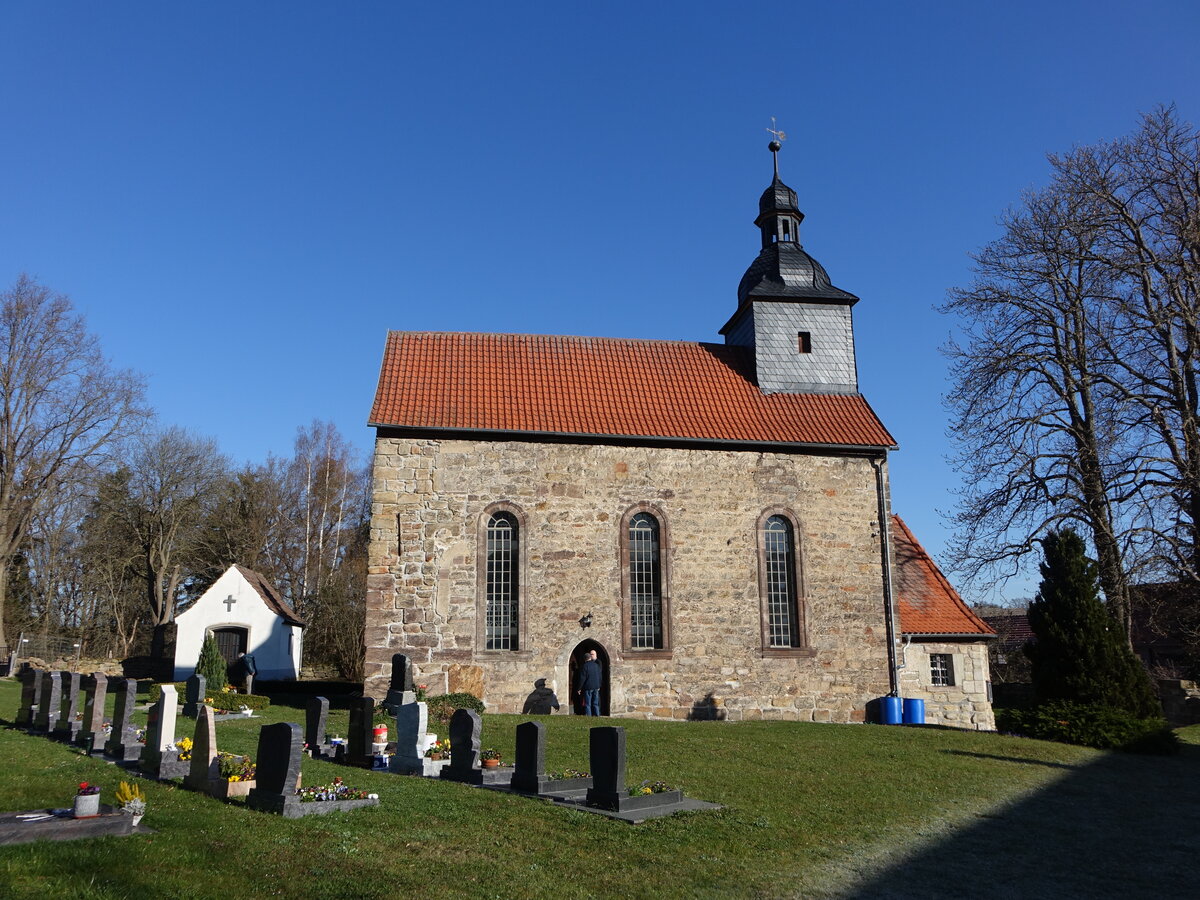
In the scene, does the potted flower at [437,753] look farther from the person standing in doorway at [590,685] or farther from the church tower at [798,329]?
the church tower at [798,329]

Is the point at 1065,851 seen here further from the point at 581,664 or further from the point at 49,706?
the point at 49,706

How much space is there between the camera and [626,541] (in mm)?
19906

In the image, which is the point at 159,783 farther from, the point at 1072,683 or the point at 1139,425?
the point at 1139,425

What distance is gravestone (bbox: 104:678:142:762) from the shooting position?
11.1 m

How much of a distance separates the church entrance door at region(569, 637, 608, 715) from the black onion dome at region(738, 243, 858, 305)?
10206 millimetres

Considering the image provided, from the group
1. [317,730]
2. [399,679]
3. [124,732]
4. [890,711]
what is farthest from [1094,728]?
[124,732]

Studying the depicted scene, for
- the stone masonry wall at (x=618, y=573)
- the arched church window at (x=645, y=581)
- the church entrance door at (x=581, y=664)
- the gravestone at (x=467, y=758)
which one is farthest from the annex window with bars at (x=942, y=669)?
the gravestone at (x=467, y=758)

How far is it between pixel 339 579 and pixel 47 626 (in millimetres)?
12032

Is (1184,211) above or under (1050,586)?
above

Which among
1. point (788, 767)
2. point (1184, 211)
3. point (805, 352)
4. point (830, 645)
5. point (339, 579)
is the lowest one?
point (788, 767)

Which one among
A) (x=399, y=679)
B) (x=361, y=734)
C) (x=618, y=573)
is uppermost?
(x=618, y=573)

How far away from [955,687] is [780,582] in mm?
5091

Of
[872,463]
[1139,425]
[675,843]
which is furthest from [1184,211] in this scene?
[675,843]

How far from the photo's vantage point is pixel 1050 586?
1823 centimetres
